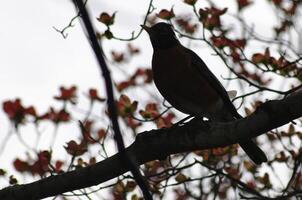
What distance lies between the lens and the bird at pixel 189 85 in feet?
17.7

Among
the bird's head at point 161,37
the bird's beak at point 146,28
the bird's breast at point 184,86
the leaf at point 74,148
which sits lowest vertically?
the leaf at point 74,148

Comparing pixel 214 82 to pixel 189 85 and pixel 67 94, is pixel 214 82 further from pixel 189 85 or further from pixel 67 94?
pixel 67 94

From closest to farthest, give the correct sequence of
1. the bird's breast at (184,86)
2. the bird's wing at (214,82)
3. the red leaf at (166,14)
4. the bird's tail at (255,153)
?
the bird's tail at (255,153) → the bird's breast at (184,86) → the bird's wing at (214,82) → the red leaf at (166,14)

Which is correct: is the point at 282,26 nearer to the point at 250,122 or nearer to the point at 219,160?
the point at 219,160

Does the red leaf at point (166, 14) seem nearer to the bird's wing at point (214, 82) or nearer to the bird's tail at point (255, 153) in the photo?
the bird's wing at point (214, 82)

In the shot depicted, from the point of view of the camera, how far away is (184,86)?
537 cm

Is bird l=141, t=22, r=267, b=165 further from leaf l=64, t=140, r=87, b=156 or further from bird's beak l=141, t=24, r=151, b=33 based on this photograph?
leaf l=64, t=140, r=87, b=156

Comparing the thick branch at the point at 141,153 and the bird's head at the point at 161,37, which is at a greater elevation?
the bird's head at the point at 161,37

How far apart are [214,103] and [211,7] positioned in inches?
51.4

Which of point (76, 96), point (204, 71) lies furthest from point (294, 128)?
point (76, 96)

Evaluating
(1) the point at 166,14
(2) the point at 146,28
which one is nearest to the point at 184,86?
(2) the point at 146,28

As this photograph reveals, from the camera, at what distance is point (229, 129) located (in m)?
3.13

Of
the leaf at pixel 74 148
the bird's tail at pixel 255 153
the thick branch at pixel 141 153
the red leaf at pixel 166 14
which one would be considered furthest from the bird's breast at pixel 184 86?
the thick branch at pixel 141 153

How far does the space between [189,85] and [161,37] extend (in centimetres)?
81
